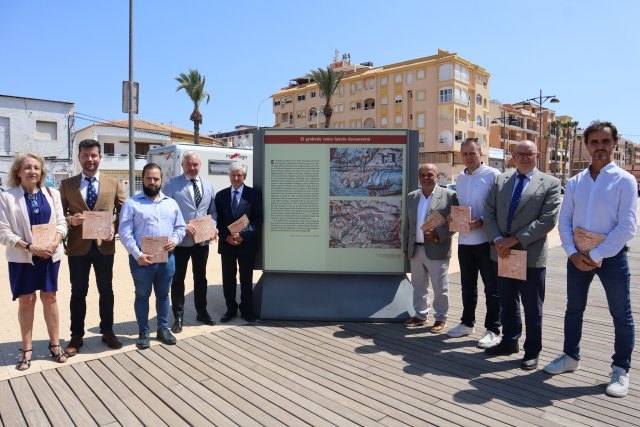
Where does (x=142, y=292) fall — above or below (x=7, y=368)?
above

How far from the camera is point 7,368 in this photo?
13.5 feet

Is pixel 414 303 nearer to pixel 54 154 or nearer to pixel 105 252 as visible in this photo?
pixel 105 252

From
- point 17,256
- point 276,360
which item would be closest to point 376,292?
point 276,360

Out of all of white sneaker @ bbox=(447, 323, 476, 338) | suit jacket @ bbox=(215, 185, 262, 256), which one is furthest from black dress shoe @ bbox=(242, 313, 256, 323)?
white sneaker @ bbox=(447, 323, 476, 338)

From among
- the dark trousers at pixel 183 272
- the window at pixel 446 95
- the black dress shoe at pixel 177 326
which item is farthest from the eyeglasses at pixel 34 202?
the window at pixel 446 95

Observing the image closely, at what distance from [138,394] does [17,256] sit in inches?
64.8

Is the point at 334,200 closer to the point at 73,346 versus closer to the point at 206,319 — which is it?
the point at 206,319

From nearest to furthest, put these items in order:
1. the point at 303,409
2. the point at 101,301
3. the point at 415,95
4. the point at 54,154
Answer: the point at 303,409, the point at 101,301, the point at 54,154, the point at 415,95

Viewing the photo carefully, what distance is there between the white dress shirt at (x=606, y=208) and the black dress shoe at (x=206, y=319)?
12.8ft

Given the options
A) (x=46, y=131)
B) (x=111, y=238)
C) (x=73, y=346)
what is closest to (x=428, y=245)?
(x=111, y=238)

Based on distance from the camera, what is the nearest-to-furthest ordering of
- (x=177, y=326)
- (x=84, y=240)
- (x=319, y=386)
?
(x=319, y=386), (x=84, y=240), (x=177, y=326)

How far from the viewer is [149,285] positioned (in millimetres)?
4656

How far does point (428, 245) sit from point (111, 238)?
3366 mm

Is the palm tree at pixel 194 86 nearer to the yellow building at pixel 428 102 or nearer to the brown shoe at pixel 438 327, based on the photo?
the yellow building at pixel 428 102
